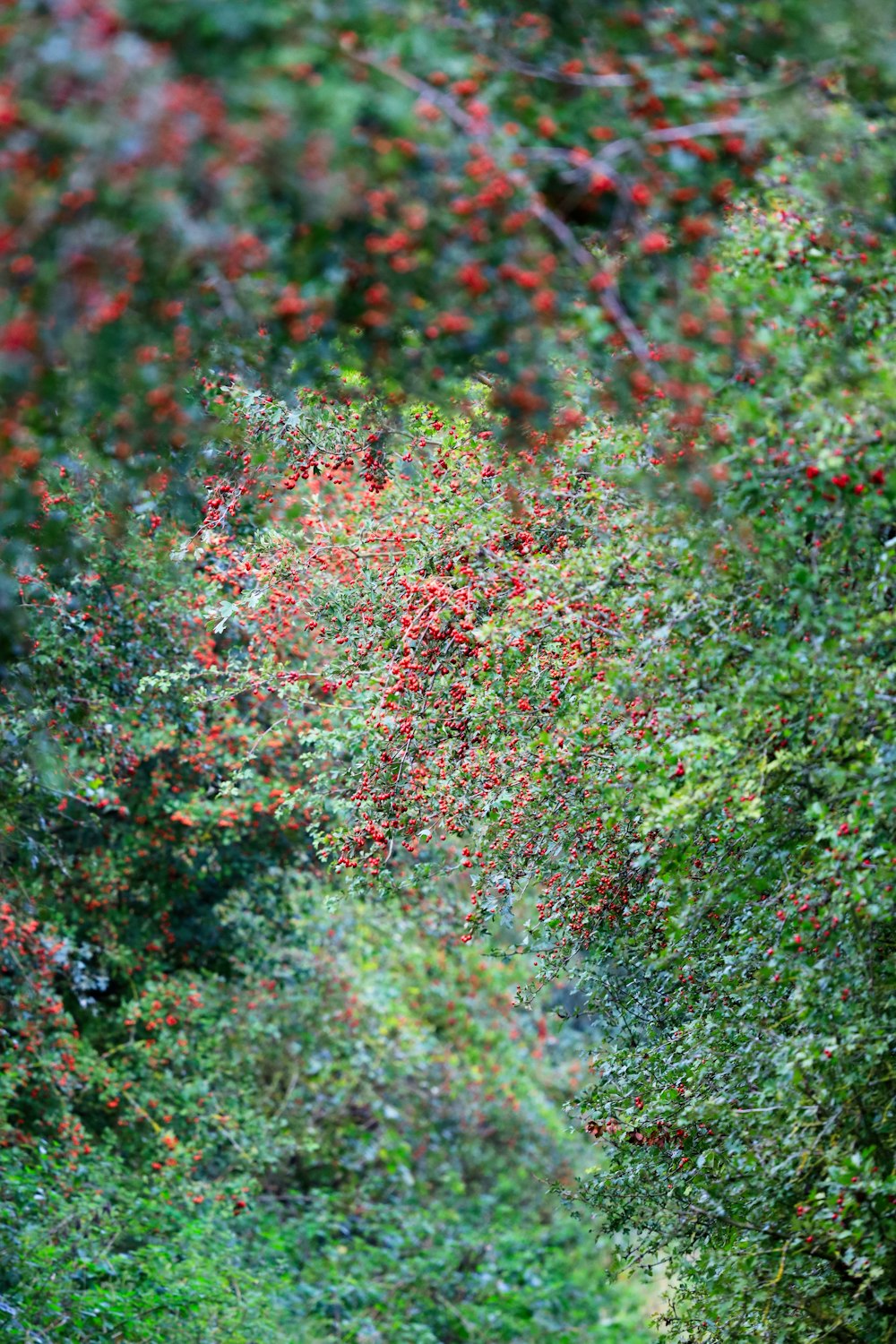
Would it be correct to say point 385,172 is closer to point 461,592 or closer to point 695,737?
point 695,737

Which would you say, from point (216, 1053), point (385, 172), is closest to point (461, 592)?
point (385, 172)

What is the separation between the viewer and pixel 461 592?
20.0ft

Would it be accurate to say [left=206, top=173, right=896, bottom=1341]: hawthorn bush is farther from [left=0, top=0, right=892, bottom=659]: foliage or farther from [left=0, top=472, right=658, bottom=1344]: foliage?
[left=0, top=472, right=658, bottom=1344]: foliage

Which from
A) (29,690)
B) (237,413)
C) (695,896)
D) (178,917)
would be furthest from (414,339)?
(178,917)

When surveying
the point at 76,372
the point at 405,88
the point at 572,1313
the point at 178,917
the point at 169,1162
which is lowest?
the point at 572,1313

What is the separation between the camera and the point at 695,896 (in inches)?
210

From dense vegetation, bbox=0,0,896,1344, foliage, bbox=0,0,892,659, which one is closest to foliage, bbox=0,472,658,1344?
dense vegetation, bbox=0,0,896,1344

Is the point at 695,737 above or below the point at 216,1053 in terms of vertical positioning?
above

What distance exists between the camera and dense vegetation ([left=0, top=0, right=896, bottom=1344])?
2998mm

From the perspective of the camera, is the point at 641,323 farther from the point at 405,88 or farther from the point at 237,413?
the point at 237,413

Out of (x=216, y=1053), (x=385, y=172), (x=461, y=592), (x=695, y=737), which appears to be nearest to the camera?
(x=385, y=172)

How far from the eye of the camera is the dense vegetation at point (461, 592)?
300 cm

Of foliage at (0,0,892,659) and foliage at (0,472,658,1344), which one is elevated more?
foliage at (0,0,892,659)

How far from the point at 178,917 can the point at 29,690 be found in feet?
11.6
